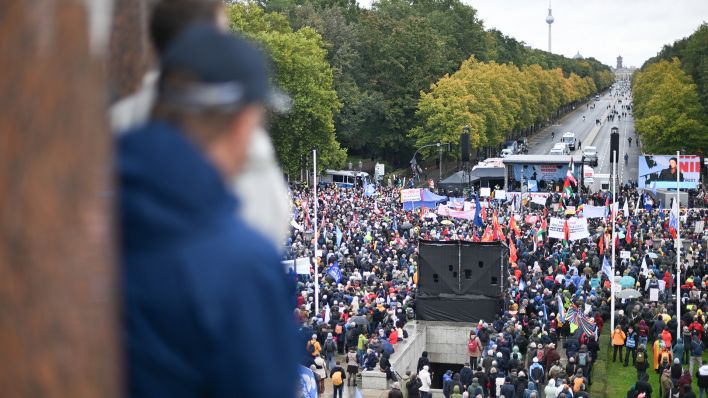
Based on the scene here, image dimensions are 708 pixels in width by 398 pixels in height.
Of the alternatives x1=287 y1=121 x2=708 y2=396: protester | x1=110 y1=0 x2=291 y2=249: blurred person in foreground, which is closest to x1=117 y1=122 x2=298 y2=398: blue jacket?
x1=110 y1=0 x2=291 y2=249: blurred person in foreground

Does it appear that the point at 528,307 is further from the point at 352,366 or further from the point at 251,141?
the point at 251,141

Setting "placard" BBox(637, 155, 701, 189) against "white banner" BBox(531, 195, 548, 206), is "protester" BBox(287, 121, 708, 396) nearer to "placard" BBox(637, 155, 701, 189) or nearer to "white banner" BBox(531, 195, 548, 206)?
"white banner" BBox(531, 195, 548, 206)

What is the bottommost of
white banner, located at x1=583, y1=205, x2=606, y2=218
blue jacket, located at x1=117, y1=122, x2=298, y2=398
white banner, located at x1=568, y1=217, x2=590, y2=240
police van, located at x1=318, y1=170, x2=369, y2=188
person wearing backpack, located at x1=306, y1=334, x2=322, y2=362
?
person wearing backpack, located at x1=306, y1=334, x2=322, y2=362

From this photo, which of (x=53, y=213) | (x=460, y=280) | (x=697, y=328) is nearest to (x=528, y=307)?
(x=460, y=280)

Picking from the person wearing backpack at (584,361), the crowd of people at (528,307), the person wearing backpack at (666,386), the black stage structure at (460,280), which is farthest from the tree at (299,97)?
the person wearing backpack at (666,386)

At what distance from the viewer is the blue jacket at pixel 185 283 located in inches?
57.3

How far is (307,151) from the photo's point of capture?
205ft

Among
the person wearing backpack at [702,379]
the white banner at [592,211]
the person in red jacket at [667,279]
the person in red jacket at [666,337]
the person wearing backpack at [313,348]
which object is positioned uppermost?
the white banner at [592,211]

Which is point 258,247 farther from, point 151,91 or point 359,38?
point 359,38

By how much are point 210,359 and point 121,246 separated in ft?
0.65

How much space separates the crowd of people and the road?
92.2 ft

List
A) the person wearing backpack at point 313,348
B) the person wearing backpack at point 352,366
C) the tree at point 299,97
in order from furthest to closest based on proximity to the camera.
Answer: the tree at point 299,97 < the person wearing backpack at point 352,366 < the person wearing backpack at point 313,348

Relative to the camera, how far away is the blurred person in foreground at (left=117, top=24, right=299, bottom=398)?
146 cm

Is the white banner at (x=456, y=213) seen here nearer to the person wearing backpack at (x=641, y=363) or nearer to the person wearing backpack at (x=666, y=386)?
the person wearing backpack at (x=641, y=363)
